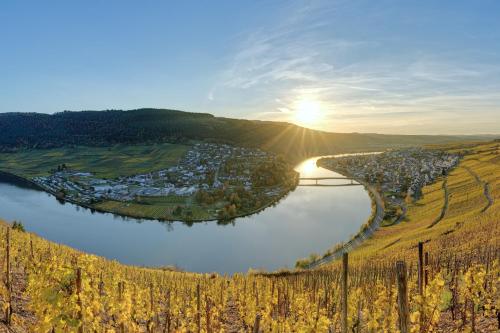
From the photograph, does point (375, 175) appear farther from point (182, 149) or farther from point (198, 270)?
point (182, 149)

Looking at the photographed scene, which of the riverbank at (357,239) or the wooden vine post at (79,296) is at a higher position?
the wooden vine post at (79,296)

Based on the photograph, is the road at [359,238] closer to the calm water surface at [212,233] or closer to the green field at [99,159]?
the calm water surface at [212,233]

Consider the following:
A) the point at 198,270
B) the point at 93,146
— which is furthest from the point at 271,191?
the point at 93,146

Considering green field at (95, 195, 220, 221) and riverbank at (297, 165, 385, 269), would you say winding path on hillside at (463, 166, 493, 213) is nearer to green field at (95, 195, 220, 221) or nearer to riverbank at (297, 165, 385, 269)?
riverbank at (297, 165, 385, 269)

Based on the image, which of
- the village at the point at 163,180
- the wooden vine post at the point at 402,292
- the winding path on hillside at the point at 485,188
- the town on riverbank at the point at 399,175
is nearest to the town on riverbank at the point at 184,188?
the village at the point at 163,180

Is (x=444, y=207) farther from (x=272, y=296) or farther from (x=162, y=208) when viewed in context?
(x=162, y=208)
